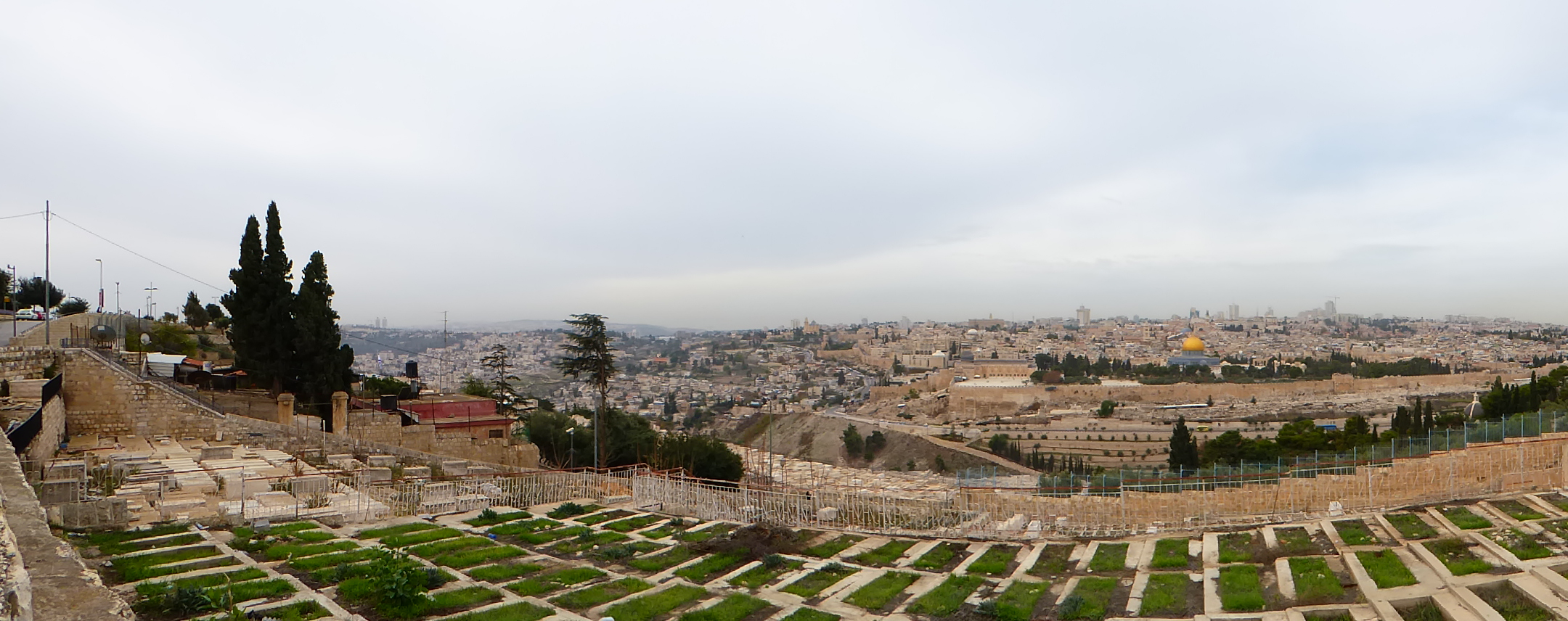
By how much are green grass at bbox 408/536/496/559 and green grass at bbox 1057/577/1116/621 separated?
254 inches

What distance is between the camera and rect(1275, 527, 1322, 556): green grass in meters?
9.67

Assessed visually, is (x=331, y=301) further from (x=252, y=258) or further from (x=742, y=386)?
(x=742, y=386)

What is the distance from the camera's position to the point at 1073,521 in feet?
46.0

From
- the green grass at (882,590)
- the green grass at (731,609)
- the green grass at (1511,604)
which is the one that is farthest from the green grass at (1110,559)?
the green grass at (731,609)

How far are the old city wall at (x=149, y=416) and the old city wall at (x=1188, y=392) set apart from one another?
60243 millimetres

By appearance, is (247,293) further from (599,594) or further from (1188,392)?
(1188,392)

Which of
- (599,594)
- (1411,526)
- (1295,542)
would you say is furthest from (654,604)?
(1411,526)

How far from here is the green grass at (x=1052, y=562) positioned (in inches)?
384

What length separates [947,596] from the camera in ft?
27.5

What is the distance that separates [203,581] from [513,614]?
2.83 metres

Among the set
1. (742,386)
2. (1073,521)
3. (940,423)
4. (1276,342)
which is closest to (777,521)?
(1073,521)

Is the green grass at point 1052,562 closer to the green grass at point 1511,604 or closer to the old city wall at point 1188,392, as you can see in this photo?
the green grass at point 1511,604

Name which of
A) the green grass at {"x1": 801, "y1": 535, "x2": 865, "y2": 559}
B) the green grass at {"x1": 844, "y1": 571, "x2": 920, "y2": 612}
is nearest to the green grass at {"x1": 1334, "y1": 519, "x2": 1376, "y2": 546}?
the green grass at {"x1": 844, "y1": 571, "x2": 920, "y2": 612}

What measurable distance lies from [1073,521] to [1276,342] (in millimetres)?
139682
